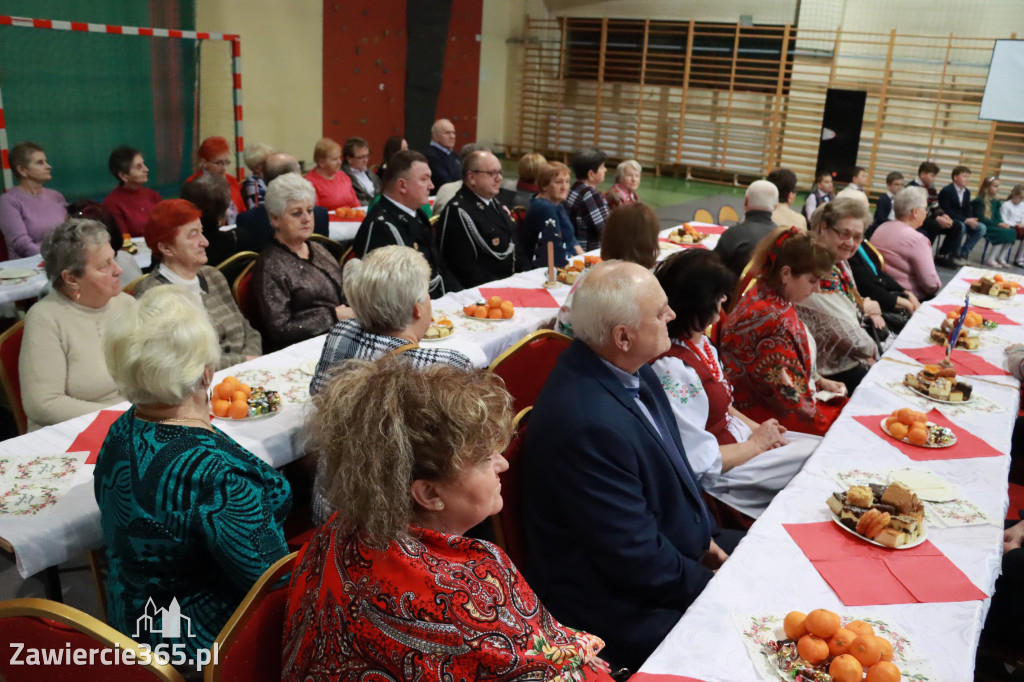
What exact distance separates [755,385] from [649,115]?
13.2 metres

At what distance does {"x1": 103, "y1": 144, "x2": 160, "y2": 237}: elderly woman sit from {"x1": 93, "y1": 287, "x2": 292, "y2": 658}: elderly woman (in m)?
4.35

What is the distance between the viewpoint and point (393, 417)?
1.30 m

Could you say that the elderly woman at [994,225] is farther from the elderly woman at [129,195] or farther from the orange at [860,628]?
the orange at [860,628]

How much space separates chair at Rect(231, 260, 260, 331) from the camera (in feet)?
12.6

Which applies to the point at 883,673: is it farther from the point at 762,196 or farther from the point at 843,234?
the point at 762,196

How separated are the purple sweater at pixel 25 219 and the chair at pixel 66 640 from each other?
479cm

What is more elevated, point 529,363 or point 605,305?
point 605,305

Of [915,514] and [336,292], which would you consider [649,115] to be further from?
[915,514]

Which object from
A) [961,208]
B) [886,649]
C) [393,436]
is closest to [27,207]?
[393,436]

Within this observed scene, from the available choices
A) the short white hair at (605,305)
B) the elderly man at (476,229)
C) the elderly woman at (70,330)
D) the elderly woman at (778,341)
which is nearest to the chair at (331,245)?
the elderly man at (476,229)

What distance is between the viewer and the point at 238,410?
8.49ft

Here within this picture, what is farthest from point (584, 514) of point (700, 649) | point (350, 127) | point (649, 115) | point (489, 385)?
point (649, 115)

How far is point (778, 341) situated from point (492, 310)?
1475 millimetres

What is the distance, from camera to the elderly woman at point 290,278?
12.3 feet
